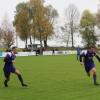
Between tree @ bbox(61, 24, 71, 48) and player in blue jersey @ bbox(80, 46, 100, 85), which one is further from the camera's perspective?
tree @ bbox(61, 24, 71, 48)

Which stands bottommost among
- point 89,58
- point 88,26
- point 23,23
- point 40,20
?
point 89,58

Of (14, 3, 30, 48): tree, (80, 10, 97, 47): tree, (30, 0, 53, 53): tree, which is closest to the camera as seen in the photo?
(30, 0, 53, 53): tree

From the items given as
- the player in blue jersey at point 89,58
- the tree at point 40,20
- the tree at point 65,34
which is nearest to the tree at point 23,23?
the tree at point 40,20

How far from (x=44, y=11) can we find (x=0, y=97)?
81.7 meters

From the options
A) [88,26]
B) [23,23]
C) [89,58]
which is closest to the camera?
[89,58]

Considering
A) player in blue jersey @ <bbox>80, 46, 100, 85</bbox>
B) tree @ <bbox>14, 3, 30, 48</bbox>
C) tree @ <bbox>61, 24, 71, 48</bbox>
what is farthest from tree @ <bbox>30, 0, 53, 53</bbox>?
player in blue jersey @ <bbox>80, 46, 100, 85</bbox>

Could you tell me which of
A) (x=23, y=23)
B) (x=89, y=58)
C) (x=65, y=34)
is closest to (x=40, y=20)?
(x=23, y=23)

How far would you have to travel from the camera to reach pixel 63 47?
378ft

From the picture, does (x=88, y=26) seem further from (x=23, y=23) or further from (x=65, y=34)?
(x=23, y=23)

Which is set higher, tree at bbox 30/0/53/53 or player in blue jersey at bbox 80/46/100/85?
tree at bbox 30/0/53/53

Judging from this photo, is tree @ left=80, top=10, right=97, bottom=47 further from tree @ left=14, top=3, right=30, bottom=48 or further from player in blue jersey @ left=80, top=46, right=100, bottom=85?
player in blue jersey @ left=80, top=46, right=100, bottom=85

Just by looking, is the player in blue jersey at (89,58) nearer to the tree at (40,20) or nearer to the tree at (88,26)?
the tree at (40,20)

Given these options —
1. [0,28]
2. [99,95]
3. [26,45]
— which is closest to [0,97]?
[99,95]

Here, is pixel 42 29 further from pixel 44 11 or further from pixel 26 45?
pixel 26 45
